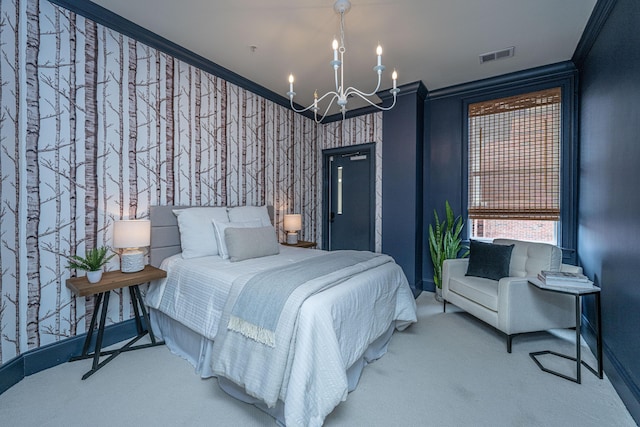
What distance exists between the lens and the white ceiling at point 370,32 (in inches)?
85.2

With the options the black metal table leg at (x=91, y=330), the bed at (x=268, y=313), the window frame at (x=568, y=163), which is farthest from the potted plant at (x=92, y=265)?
the window frame at (x=568, y=163)

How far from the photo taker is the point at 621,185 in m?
1.84

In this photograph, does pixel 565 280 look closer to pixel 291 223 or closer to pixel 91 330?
pixel 291 223

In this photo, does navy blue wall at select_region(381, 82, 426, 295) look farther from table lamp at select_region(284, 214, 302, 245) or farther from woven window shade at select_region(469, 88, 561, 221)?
table lamp at select_region(284, 214, 302, 245)

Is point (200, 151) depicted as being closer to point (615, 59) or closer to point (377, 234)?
point (377, 234)

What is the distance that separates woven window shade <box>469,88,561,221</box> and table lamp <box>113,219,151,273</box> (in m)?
3.66

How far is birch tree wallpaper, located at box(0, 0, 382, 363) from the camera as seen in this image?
1872mm

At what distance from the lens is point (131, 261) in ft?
7.30

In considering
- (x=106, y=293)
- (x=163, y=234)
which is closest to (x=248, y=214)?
(x=163, y=234)

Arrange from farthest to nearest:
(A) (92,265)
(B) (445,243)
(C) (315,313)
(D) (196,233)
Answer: (B) (445,243) → (D) (196,233) → (A) (92,265) → (C) (315,313)

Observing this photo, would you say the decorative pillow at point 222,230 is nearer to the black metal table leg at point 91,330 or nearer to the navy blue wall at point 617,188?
the black metal table leg at point 91,330

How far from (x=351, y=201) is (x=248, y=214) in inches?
76.7

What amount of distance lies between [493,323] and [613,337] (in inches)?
28.1

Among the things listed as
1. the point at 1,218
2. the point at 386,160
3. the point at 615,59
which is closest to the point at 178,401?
the point at 1,218
